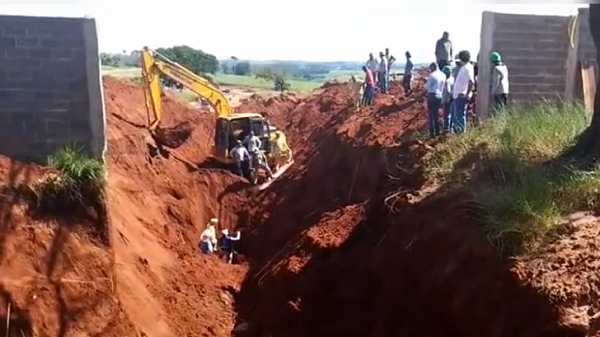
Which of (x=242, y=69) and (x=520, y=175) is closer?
(x=520, y=175)

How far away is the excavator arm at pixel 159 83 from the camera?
2058cm

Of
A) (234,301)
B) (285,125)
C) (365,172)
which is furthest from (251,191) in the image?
(285,125)

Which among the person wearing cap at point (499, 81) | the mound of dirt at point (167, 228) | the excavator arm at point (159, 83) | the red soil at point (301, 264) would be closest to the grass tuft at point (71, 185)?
the red soil at point (301, 264)

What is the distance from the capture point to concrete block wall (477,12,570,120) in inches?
525

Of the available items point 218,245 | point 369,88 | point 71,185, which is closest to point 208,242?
point 218,245

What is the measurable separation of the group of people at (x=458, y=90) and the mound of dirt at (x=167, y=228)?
194 inches

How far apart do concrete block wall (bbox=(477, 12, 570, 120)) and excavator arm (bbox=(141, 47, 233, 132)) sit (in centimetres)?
1043

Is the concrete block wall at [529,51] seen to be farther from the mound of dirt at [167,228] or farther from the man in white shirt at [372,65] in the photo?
the man in white shirt at [372,65]

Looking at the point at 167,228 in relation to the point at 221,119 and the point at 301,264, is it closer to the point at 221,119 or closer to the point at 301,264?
the point at 301,264

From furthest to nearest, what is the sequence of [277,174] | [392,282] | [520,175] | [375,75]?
1. [375,75]
2. [277,174]
3. [392,282]
4. [520,175]

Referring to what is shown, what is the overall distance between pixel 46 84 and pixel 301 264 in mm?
4799

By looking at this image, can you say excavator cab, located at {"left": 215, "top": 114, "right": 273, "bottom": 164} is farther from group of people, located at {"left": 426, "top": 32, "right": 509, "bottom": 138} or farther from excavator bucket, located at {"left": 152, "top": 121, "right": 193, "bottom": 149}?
group of people, located at {"left": 426, "top": 32, "right": 509, "bottom": 138}

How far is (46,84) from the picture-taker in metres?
10.8

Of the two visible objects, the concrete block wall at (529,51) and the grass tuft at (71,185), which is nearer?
the grass tuft at (71,185)
